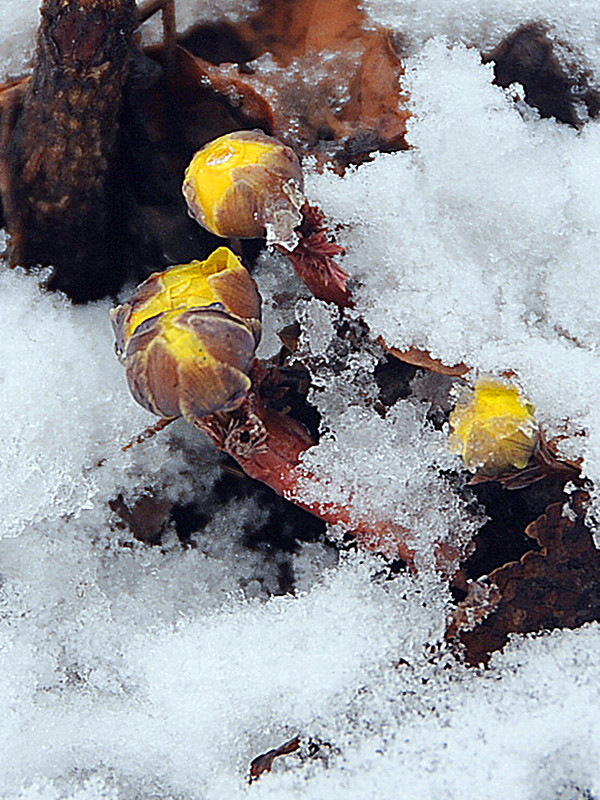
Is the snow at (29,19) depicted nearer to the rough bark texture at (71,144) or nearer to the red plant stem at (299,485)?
the rough bark texture at (71,144)

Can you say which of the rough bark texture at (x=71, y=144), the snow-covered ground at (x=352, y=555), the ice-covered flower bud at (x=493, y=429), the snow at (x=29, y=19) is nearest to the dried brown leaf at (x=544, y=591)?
the snow-covered ground at (x=352, y=555)

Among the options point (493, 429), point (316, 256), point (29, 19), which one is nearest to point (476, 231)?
point (316, 256)

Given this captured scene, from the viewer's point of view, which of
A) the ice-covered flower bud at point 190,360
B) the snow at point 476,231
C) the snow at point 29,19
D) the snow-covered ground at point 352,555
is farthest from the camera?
the snow at point 29,19

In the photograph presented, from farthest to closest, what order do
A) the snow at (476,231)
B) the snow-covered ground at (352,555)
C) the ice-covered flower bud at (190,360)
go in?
1. the snow at (476,231)
2. the snow-covered ground at (352,555)
3. the ice-covered flower bud at (190,360)

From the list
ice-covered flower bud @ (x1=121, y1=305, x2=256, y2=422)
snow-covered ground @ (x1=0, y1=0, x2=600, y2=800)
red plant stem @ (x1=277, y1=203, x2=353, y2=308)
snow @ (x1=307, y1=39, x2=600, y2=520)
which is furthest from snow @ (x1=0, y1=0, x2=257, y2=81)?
ice-covered flower bud @ (x1=121, y1=305, x2=256, y2=422)

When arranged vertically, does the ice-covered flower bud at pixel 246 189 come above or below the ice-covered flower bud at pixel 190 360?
above

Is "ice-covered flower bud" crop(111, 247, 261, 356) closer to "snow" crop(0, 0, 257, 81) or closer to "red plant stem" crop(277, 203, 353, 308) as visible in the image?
"red plant stem" crop(277, 203, 353, 308)

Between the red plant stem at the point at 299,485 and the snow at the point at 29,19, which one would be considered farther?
the snow at the point at 29,19
